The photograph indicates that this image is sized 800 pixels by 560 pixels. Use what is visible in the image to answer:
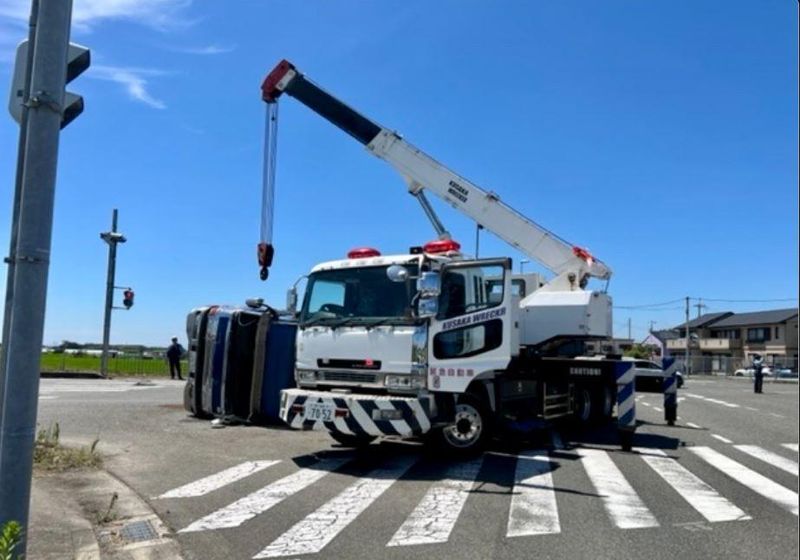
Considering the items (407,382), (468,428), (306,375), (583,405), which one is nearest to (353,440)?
(306,375)

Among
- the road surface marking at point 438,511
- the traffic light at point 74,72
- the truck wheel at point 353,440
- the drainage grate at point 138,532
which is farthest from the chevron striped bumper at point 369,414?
the traffic light at point 74,72

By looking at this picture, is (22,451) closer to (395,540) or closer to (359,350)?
(395,540)

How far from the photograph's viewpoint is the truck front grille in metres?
9.54

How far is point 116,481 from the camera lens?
798 cm

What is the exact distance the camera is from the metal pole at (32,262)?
3.56m

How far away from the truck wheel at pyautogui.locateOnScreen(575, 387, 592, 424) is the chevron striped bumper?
6.27 m

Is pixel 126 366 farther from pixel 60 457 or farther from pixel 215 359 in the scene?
pixel 60 457

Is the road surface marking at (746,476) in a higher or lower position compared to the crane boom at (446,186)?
lower

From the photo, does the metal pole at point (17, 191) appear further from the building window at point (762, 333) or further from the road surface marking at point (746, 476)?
the road surface marking at point (746, 476)

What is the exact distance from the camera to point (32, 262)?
11.9 ft

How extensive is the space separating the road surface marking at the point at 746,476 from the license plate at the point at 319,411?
17.1 feet

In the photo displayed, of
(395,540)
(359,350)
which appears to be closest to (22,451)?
(395,540)

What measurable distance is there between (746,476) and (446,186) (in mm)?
7884

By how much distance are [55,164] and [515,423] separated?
8823mm
